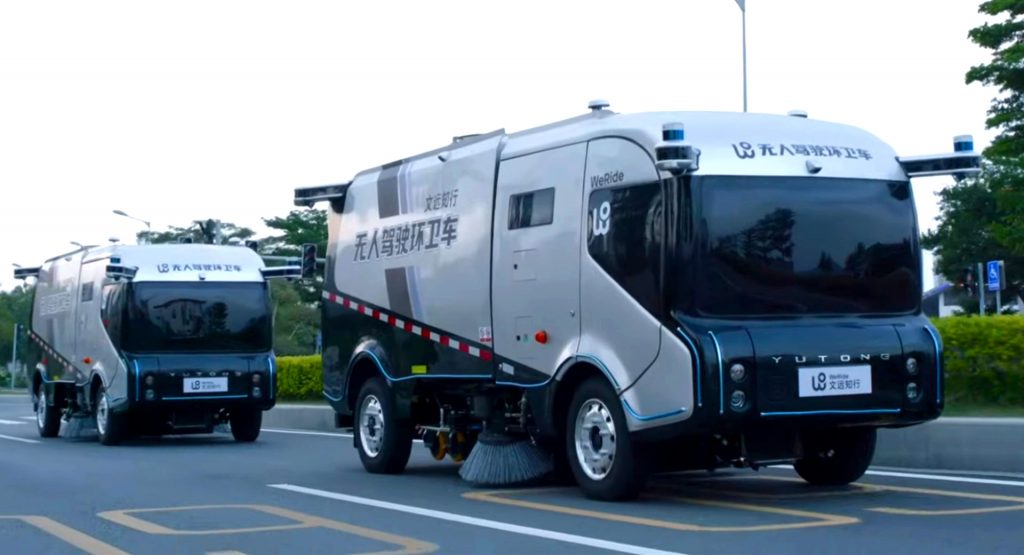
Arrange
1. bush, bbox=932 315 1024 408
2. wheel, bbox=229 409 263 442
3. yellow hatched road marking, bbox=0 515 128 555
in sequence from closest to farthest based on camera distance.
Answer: yellow hatched road marking, bbox=0 515 128 555
bush, bbox=932 315 1024 408
wheel, bbox=229 409 263 442

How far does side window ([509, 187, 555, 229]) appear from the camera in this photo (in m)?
11.4

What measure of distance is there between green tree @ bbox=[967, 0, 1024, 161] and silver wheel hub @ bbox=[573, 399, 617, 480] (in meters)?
27.8

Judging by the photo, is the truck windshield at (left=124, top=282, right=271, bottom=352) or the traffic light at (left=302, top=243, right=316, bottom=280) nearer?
the traffic light at (left=302, top=243, right=316, bottom=280)

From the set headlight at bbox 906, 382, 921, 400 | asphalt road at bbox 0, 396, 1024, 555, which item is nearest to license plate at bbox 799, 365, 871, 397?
headlight at bbox 906, 382, 921, 400

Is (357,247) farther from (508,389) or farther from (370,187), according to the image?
(508,389)

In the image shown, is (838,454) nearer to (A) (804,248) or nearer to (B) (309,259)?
(A) (804,248)

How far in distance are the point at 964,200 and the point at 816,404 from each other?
65.7 m

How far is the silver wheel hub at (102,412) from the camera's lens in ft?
67.6

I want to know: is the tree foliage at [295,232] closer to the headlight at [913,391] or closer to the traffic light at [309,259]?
the traffic light at [309,259]

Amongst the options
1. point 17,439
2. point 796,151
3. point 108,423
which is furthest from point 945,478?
point 17,439

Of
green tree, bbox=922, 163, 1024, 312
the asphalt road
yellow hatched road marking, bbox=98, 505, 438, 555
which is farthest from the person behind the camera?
green tree, bbox=922, 163, 1024, 312

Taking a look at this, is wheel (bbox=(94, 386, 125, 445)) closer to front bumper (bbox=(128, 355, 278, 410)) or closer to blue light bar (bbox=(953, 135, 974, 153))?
front bumper (bbox=(128, 355, 278, 410))

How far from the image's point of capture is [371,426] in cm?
1427

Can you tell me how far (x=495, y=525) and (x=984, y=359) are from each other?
7.42 metres
